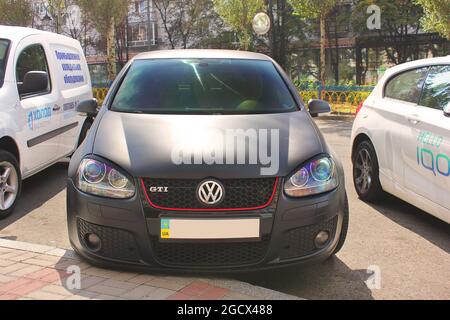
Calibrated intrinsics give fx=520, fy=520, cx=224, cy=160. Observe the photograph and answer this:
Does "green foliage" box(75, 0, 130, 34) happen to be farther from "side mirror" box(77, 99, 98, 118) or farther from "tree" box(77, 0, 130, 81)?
"side mirror" box(77, 99, 98, 118)

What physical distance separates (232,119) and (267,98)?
619 mm

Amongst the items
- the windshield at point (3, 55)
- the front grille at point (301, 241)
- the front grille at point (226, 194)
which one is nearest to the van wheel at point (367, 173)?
the front grille at point (301, 241)

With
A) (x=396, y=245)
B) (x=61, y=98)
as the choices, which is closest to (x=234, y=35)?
(x=61, y=98)

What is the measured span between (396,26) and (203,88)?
1083 inches

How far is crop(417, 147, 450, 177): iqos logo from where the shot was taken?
4191mm

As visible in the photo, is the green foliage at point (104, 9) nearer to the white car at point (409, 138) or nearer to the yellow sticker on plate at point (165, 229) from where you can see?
the white car at point (409, 138)

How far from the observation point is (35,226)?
4.94m

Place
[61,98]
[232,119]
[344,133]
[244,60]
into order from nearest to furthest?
[232,119]
[244,60]
[61,98]
[344,133]

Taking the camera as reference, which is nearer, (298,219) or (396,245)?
(298,219)

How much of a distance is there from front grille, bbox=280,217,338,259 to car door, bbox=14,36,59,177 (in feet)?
11.2

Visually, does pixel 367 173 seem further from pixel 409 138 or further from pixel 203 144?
pixel 203 144

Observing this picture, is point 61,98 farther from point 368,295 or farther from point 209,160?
point 368,295

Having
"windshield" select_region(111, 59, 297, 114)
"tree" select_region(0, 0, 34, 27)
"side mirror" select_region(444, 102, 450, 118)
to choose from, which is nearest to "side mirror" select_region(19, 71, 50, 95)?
"windshield" select_region(111, 59, 297, 114)

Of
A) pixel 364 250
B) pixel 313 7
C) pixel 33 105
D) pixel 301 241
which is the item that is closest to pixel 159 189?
pixel 301 241
